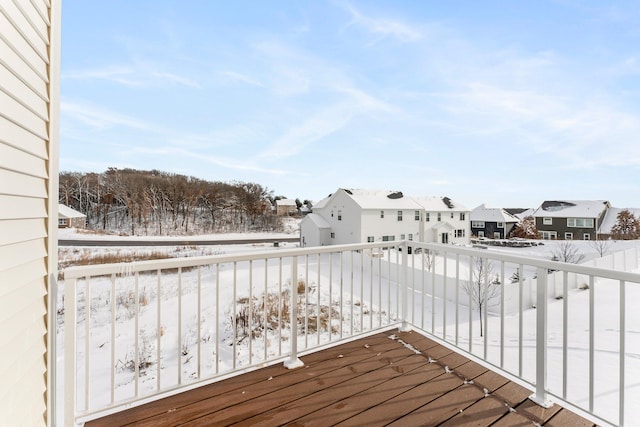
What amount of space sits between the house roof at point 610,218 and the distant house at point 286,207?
84.0 ft

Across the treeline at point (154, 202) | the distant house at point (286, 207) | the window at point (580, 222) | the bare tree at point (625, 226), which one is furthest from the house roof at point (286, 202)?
the bare tree at point (625, 226)

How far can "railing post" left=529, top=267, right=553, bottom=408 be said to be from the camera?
5.67 feet

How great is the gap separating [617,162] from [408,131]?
1145 centimetres

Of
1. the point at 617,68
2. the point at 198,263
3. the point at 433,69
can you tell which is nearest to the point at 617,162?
the point at 617,68

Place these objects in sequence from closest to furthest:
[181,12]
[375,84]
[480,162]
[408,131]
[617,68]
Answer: [181,12] → [617,68] → [375,84] → [408,131] → [480,162]

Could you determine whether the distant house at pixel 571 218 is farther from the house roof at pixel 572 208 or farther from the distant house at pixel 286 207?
the distant house at pixel 286 207

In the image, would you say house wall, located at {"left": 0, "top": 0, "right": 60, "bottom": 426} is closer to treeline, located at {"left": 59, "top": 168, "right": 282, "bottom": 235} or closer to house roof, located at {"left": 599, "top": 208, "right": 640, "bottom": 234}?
treeline, located at {"left": 59, "top": 168, "right": 282, "bottom": 235}

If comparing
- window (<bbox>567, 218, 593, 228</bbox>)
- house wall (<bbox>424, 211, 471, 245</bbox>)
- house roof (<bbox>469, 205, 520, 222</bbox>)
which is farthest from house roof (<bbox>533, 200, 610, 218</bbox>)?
house wall (<bbox>424, 211, 471, 245</bbox>)

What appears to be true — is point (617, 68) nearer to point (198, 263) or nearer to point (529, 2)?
point (529, 2)

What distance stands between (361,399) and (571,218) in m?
29.0

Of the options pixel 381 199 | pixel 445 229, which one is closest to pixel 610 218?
pixel 445 229

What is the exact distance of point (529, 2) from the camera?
512cm

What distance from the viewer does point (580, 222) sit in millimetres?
22750

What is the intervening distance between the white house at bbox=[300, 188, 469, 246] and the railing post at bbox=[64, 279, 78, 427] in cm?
1428
